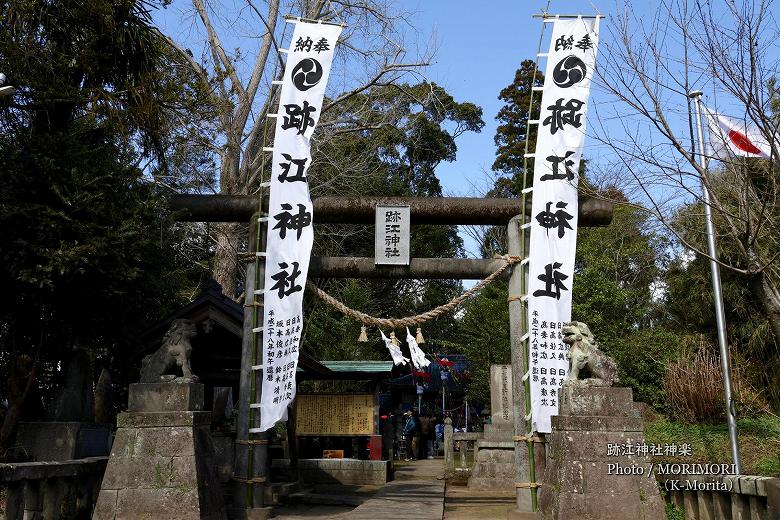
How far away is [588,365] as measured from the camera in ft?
27.1

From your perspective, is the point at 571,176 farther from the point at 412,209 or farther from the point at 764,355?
the point at 764,355

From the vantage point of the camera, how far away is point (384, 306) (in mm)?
32094

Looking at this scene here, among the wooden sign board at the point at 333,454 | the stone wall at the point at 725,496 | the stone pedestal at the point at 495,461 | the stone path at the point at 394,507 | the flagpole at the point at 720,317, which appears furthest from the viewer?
the wooden sign board at the point at 333,454

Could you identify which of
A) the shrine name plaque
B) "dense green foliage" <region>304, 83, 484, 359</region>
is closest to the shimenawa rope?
the shrine name plaque

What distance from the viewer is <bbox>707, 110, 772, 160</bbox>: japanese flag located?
8125 millimetres

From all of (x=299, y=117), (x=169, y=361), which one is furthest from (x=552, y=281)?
(x=169, y=361)

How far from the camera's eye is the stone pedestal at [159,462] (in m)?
8.03

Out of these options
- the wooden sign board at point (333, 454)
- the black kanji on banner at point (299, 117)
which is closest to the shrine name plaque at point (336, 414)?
the wooden sign board at point (333, 454)

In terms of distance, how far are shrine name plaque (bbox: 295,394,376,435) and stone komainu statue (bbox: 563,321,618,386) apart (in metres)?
8.62

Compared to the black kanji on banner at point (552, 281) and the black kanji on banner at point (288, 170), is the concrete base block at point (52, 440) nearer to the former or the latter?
the black kanji on banner at point (288, 170)

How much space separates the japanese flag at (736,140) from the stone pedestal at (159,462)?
683 centimetres

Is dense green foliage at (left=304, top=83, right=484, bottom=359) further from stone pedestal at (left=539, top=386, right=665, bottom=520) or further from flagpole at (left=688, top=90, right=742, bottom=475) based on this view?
stone pedestal at (left=539, top=386, right=665, bottom=520)

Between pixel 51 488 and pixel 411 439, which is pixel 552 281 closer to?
pixel 51 488

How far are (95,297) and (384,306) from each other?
22.5 m
